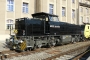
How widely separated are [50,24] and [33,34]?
2.30m

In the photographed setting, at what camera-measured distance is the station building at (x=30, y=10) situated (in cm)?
2936

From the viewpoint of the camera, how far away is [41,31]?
1664 cm

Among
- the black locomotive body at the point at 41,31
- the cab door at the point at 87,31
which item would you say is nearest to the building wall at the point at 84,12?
the cab door at the point at 87,31

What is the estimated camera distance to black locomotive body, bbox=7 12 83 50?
1526cm

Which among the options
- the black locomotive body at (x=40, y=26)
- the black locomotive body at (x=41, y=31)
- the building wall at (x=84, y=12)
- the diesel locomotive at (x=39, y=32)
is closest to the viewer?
the diesel locomotive at (x=39, y=32)

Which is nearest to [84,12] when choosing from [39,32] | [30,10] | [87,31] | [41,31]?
[30,10]

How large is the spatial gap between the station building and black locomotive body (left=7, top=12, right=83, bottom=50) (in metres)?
4.91

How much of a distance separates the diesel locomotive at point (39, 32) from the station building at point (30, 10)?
16.0ft

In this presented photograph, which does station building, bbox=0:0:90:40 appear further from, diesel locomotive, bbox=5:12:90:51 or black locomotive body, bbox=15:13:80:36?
diesel locomotive, bbox=5:12:90:51

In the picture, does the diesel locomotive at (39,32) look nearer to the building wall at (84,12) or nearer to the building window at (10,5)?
the building window at (10,5)

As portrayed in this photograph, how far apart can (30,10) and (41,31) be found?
60.8 ft

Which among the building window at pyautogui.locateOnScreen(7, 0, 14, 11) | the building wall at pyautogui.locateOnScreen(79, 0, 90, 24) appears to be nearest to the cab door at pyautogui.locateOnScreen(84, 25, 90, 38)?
Answer: the building window at pyautogui.locateOnScreen(7, 0, 14, 11)

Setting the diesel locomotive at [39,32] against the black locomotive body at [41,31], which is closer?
the diesel locomotive at [39,32]

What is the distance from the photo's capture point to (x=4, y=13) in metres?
29.7
